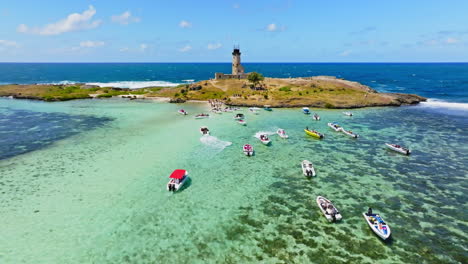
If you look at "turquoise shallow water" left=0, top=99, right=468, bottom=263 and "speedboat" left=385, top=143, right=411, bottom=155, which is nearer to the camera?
"turquoise shallow water" left=0, top=99, right=468, bottom=263

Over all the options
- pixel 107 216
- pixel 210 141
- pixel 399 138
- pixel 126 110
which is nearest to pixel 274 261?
pixel 107 216

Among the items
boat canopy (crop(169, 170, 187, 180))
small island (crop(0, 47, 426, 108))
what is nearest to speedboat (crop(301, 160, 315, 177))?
boat canopy (crop(169, 170, 187, 180))

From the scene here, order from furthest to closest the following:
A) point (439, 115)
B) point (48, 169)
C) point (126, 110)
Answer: point (126, 110)
point (439, 115)
point (48, 169)

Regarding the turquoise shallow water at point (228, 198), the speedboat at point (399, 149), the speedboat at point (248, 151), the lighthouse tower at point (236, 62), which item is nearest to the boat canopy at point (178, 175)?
the turquoise shallow water at point (228, 198)

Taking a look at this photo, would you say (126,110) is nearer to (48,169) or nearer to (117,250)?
(48,169)

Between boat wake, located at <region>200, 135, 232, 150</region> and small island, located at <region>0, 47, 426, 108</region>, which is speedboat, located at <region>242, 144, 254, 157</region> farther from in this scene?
small island, located at <region>0, 47, 426, 108</region>

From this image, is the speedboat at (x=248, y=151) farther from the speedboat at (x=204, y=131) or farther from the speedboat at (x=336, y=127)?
the speedboat at (x=336, y=127)
